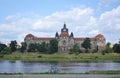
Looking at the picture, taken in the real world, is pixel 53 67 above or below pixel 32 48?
below

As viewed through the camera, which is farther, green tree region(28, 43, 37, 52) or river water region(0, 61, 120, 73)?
green tree region(28, 43, 37, 52)

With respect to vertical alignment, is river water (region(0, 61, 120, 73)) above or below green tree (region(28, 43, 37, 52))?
below

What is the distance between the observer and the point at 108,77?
2015 inches

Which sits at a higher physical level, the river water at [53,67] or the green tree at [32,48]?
the green tree at [32,48]

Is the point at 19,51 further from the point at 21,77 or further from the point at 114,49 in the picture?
the point at 21,77

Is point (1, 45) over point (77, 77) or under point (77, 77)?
over

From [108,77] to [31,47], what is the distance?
13723 centimetres

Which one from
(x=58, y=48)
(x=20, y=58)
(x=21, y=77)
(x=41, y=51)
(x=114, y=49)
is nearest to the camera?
(x=21, y=77)

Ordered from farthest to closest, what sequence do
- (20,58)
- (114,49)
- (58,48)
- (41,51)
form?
(58,48)
(41,51)
(114,49)
(20,58)

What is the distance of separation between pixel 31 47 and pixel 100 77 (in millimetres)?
136837

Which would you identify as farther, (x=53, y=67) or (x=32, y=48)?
(x=32, y=48)

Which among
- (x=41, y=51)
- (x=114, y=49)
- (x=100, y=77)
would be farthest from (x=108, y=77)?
(x=41, y=51)

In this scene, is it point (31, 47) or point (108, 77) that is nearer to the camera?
point (108, 77)

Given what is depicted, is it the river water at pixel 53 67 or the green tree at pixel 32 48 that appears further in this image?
the green tree at pixel 32 48
